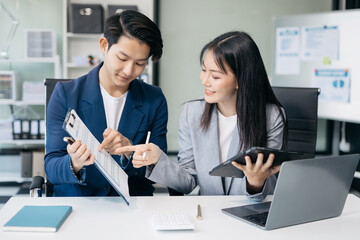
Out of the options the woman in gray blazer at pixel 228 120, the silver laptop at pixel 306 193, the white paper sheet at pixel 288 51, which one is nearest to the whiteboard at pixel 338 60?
the white paper sheet at pixel 288 51

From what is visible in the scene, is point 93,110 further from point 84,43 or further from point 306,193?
point 84,43

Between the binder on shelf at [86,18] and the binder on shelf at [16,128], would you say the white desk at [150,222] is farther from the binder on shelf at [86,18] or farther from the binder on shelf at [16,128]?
the binder on shelf at [86,18]

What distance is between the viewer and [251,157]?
1.22 m

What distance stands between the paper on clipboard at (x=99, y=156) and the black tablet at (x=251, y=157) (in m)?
0.30

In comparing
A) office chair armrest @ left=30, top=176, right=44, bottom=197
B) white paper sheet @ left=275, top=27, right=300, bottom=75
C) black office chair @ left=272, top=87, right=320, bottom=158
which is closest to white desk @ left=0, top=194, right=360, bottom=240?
office chair armrest @ left=30, top=176, right=44, bottom=197

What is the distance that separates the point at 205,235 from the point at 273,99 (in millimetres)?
787

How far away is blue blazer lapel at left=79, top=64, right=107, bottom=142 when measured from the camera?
1.58 metres

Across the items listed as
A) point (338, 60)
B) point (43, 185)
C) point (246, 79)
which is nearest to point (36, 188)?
point (43, 185)

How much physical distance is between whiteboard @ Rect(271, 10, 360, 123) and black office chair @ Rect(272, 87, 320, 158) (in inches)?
61.4

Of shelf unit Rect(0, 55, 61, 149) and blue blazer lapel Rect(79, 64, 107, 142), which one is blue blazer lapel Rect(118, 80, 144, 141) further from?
shelf unit Rect(0, 55, 61, 149)

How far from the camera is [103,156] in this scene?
1.28 metres

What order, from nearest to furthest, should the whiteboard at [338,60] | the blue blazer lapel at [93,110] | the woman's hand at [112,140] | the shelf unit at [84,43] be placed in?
1. the woman's hand at [112,140]
2. the blue blazer lapel at [93,110]
3. the whiteboard at [338,60]
4. the shelf unit at [84,43]

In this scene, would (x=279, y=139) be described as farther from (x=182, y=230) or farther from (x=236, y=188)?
(x=182, y=230)

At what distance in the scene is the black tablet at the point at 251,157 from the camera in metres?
1.16
